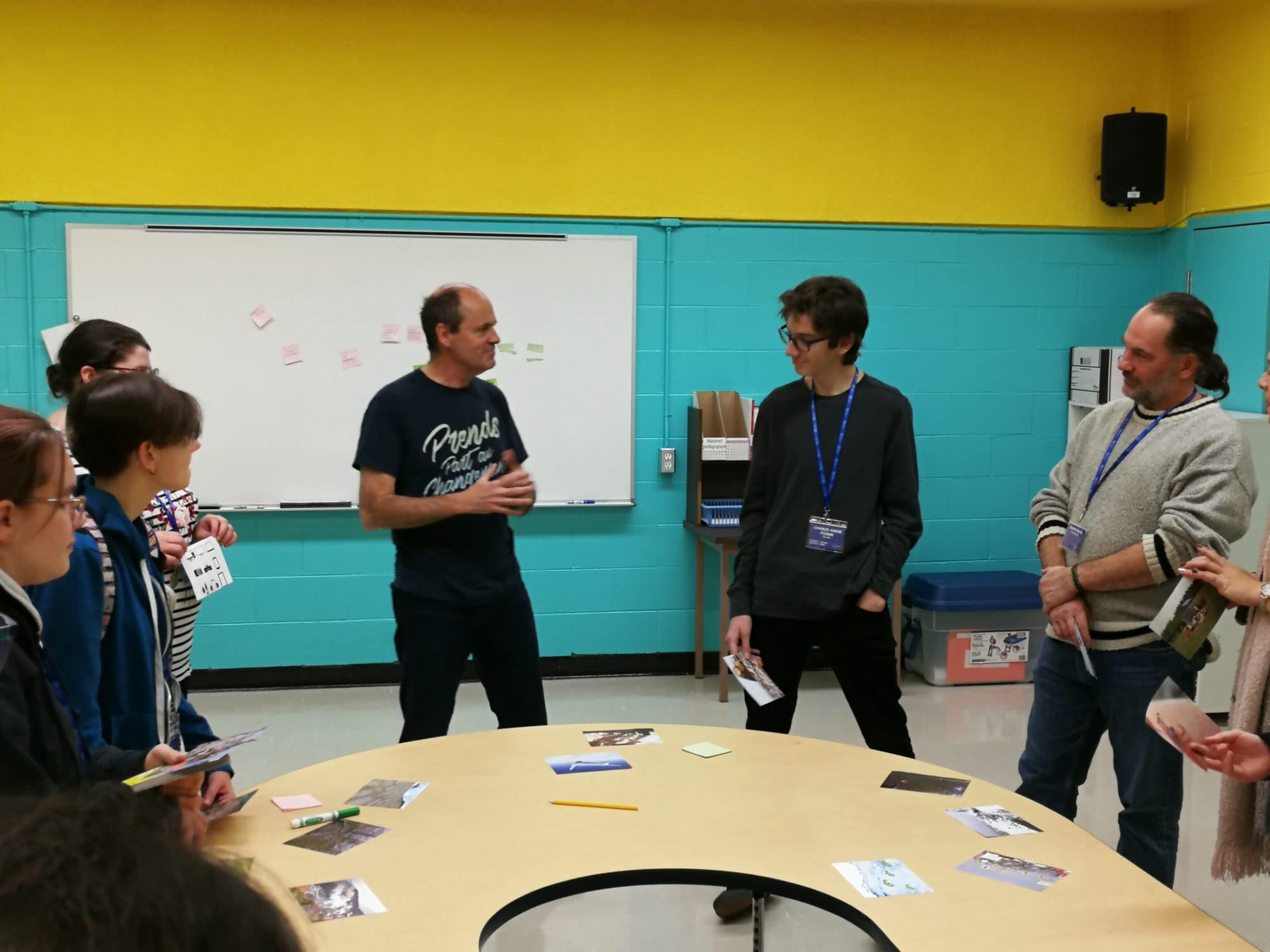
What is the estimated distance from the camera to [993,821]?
6.63 feet

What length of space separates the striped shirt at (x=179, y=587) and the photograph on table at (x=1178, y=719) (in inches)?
A: 84.6

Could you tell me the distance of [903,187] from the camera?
5457 mm

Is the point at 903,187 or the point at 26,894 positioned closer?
the point at 26,894

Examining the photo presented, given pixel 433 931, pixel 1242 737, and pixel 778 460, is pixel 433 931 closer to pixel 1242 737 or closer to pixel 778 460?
pixel 1242 737

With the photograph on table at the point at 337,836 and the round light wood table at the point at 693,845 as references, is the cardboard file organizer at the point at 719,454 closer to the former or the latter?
the round light wood table at the point at 693,845

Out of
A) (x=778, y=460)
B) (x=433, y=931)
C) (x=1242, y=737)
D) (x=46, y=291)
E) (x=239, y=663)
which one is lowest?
(x=239, y=663)

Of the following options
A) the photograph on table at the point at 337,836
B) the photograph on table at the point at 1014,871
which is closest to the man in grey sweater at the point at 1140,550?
the photograph on table at the point at 1014,871

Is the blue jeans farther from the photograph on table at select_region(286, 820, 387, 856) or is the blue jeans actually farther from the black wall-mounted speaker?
the black wall-mounted speaker

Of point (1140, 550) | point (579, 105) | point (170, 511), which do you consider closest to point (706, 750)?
point (1140, 550)

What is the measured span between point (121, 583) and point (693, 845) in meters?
1.02

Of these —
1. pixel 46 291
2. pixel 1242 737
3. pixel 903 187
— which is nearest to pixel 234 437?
pixel 46 291

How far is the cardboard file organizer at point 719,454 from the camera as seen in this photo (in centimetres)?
516

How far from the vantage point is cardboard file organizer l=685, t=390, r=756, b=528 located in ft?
16.9

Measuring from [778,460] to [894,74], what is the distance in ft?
9.90
